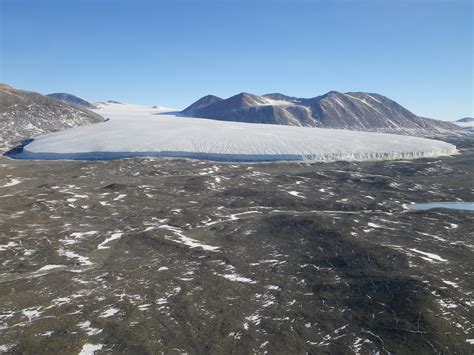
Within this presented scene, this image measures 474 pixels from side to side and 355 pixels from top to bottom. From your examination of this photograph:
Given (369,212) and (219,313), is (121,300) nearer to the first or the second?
(219,313)

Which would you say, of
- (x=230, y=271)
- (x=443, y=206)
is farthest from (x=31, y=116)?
(x=443, y=206)

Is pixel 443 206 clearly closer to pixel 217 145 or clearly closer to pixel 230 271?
pixel 230 271

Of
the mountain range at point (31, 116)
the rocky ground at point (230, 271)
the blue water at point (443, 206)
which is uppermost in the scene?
the mountain range at point (31, 116)

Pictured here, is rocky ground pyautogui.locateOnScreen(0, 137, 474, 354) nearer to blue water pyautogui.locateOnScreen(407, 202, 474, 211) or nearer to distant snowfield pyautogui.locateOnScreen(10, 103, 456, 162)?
blue water pyautogui.locateOnScreen(407, 202, 474, 211)

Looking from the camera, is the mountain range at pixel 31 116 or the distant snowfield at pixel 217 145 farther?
the mountain range at pixel 31 116

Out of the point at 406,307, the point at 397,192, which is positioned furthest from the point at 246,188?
the point at 406,307

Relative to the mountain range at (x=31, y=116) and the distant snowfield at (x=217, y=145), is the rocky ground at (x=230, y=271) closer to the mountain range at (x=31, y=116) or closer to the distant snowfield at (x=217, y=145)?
the distant snowfield at (x=217, y=145)

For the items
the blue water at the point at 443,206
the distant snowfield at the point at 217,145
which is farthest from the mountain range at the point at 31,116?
the blue water at the point at 443,206

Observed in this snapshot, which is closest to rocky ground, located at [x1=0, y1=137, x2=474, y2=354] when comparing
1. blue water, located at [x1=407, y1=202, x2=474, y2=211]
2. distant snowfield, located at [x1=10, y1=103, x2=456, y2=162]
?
blue water, located at [x1=407, y1=202, x2=474, y2=211]
